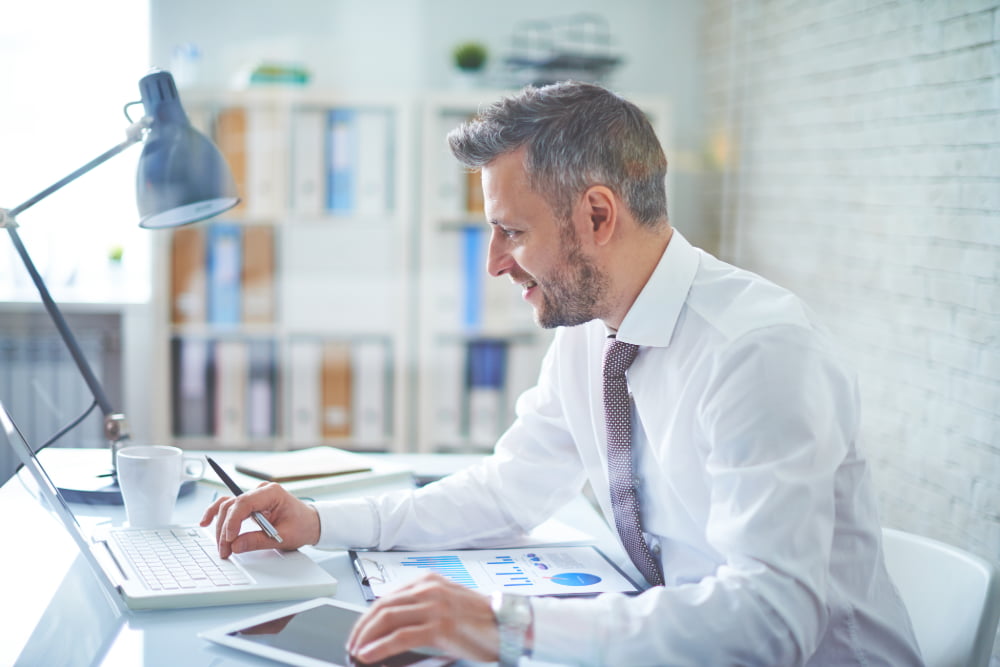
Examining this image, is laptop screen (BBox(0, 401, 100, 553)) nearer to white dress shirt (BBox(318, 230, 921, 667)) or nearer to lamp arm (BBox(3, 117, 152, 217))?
white dress shirt (BBox(318, 230, 921, 667))

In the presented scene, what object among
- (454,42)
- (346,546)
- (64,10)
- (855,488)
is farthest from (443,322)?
(855,488)

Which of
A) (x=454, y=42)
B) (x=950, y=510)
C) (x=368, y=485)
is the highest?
(x=454, y=42)

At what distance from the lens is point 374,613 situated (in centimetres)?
89

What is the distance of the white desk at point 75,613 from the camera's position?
906mm

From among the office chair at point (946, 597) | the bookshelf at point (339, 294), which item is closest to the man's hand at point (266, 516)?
the office chair at point (946, 597)

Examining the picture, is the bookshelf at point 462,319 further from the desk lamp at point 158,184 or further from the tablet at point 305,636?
the tablet at point 305,636

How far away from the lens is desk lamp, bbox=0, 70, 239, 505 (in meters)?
1.42

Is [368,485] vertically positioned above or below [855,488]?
below

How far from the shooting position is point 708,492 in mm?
1129

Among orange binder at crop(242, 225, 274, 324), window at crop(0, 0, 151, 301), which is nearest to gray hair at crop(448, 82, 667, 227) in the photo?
orange binder at crop(242, 225, 274, 324)

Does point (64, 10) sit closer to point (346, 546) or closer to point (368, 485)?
point (368, 485)

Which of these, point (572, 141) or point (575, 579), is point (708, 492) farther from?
point (572, 141)

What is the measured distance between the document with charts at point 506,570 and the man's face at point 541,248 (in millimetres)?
303

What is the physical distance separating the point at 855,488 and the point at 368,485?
0.80 m
